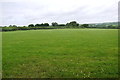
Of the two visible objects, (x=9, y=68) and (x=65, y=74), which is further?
(x=9, y=68)

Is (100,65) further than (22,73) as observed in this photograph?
Yes

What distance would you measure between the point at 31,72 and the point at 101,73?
2.94 meters

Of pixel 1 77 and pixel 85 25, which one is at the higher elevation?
pixel 85 25

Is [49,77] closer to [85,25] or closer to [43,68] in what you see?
[43,68]

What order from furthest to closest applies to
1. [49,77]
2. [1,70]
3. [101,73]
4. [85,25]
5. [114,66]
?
[85,25] → [114,66] → [1,70] → [101,73] → [49,77]

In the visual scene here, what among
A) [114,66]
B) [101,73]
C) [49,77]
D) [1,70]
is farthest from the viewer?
[114,66]

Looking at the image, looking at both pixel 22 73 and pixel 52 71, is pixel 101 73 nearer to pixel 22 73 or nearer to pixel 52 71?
pixel 52 71

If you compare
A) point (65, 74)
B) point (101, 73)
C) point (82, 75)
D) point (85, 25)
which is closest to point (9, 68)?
point (65, 74)

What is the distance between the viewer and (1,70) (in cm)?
793

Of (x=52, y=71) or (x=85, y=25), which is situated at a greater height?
(x=85, y=25)

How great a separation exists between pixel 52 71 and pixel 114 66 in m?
3.09

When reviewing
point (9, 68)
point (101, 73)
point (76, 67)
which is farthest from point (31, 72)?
point (101, 73)

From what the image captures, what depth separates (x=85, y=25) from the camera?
442 feet

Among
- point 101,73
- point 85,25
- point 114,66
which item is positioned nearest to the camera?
point 101,73
